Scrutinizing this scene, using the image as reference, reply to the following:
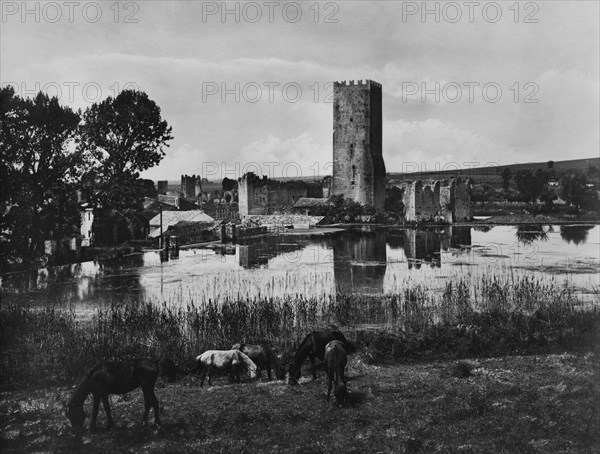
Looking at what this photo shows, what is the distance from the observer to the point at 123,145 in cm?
2884

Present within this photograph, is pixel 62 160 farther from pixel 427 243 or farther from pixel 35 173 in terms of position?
pixel 427 243

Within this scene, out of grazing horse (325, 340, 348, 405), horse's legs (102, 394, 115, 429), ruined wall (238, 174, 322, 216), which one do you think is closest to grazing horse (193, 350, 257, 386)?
grazing horse (325, 340, 348, 405)

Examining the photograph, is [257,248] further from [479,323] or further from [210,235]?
[479,323]

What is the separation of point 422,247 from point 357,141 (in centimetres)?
2876

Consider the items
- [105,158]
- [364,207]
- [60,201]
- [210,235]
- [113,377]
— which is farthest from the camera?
[364,207]

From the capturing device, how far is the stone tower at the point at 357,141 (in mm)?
59781

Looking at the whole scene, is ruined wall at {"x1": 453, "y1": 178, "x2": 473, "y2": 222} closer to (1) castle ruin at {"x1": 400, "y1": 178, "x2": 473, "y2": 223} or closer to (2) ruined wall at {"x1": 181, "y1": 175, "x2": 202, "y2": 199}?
(1) castle ruin at {"x1": 400, "y1": 178, "x2": 473, "y2": 223}

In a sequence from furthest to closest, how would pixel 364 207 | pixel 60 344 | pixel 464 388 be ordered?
pixel 364 207 → pixel 60 344 → pixel 464 388

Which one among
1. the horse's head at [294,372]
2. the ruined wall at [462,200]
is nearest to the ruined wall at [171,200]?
the ruined wall at [462,200]

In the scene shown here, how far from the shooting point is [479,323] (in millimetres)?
13867

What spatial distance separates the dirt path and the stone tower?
50.1 m

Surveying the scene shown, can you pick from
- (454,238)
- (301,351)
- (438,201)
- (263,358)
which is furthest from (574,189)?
(263,358)

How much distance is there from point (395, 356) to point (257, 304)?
415 cm

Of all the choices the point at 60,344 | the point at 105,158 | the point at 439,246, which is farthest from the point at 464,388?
the point at 439,246
